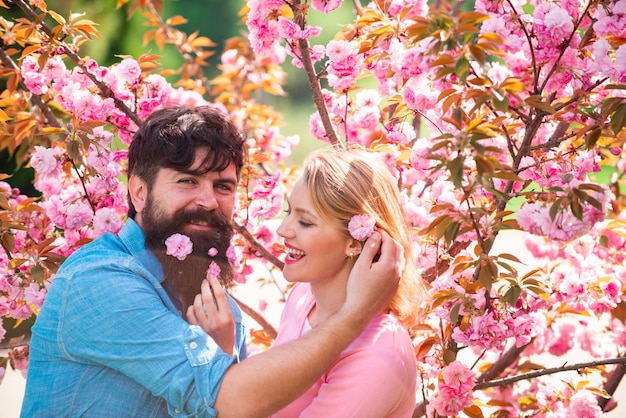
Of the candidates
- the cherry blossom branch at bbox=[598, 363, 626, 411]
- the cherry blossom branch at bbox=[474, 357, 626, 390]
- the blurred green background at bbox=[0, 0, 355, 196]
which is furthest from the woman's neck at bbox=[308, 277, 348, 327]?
the blurred green background at bbox=[0, 0, 355, 196]

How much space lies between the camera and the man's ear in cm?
197

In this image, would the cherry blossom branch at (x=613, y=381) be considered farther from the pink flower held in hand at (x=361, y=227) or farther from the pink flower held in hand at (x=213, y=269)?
the pink flower held in hand at (x=213, y=269)

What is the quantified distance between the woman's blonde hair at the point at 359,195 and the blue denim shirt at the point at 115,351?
1.41 ft

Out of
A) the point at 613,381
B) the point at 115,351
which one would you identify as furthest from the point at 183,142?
the point at 613,381

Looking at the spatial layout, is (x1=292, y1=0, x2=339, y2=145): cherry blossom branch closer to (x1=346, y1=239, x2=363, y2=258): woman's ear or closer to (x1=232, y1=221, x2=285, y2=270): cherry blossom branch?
(x1=232, y1=221, x2=285, y2=270): cherry blossom branch

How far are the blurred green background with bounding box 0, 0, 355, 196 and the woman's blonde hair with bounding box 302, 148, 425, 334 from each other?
4176 mm

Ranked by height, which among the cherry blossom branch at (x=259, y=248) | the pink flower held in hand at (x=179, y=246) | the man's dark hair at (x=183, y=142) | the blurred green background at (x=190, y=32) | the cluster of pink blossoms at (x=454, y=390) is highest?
the man's dark hair at (x=183, y=142)

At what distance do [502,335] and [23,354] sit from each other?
1624mm

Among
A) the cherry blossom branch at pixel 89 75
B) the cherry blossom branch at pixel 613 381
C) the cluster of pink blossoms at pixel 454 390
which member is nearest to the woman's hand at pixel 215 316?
the cluster of pink blossoms at pixel 454 390

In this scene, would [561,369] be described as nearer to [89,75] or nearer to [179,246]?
[179,246]

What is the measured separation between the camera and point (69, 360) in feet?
5.48

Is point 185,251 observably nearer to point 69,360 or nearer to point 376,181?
point 69,360

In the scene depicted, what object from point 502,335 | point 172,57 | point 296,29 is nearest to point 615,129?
point 502,335

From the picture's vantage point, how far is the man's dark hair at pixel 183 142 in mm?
1910
